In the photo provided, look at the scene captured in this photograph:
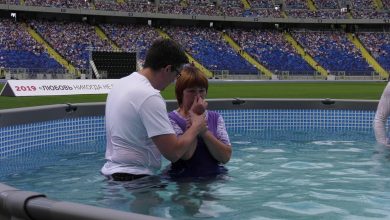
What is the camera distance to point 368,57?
184 feet

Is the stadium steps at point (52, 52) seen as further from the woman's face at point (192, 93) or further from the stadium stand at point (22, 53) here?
the woman's face at point (192, 93)

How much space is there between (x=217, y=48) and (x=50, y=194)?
49394 mm

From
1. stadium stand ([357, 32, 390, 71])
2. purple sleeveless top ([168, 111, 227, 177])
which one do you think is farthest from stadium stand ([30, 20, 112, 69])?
purple sleeveless top ([168, 111, 227, 177])

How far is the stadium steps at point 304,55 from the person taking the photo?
5238cm

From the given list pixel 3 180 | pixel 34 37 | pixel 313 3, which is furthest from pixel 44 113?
pixel 313 3

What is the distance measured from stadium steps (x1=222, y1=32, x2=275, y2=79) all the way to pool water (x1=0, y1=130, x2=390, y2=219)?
40431 millimetres

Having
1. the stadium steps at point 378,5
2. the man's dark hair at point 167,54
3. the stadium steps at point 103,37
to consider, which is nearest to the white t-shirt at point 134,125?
the man's dark hair at point 167,54

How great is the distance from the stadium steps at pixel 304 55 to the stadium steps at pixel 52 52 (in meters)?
23.6

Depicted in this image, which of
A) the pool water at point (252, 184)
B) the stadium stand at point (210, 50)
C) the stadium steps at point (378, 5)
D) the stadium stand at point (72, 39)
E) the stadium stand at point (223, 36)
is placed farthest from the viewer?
the stadium steps at point (378, 5)

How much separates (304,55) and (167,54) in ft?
174

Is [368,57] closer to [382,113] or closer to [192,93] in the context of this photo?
[382,113]

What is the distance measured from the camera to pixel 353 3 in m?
65.6

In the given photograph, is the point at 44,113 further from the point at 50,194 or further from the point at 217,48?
the point at 217,48

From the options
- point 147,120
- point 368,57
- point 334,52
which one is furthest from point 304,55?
point 147,120
